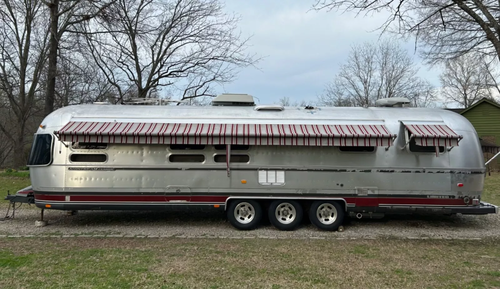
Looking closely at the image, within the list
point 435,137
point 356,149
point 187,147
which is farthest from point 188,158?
point 435,137

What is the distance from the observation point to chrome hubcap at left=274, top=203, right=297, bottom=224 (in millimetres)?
7203

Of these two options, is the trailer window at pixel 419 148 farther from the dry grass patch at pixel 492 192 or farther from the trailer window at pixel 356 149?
the dry grass patch at pixel 492 192

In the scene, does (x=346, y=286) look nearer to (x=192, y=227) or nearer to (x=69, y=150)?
(x=192, y=227)

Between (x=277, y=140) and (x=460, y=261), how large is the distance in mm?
3785

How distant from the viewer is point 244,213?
729 cm

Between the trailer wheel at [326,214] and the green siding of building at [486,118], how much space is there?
19.4 meters

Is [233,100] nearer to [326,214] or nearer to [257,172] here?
[257,172]

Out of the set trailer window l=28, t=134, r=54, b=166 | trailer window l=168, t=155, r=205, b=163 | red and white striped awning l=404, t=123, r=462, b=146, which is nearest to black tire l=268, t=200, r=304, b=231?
trailer window l=168, t=155, r=205, b=163

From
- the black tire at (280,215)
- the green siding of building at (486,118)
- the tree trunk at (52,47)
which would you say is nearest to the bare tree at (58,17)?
the tree trunk at (52,47)

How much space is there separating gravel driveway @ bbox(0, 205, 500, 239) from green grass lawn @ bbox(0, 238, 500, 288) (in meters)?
0.45

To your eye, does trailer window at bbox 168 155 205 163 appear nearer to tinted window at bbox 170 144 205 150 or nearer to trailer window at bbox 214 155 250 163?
tinted window at bbox 170 144 205 150

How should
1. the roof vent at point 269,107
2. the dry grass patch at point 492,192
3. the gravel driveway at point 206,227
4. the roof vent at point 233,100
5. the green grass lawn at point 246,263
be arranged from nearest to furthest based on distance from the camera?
the green grass lawn at point 246,263
the gravel driveway at point 206,227
the roof vent at point 269,107
the roof vent at point 233,100
the dry grass patch at point 492,192

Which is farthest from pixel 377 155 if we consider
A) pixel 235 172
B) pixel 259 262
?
pixel 259 262

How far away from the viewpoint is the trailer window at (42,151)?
7.02 metres
